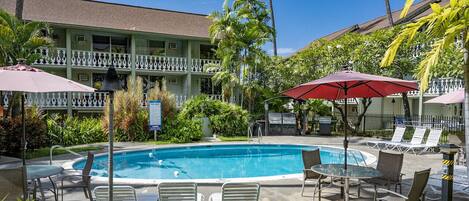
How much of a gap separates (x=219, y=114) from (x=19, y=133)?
403 inches

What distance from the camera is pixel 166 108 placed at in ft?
59.7

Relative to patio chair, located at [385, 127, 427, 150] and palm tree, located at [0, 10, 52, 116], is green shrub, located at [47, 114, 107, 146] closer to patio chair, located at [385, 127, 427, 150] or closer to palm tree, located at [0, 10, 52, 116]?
palm tree, located at [0, 10, 52, 116]

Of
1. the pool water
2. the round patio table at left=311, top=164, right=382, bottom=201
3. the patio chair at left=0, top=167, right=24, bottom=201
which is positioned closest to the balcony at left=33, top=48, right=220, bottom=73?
the pool water

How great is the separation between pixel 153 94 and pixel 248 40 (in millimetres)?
7405

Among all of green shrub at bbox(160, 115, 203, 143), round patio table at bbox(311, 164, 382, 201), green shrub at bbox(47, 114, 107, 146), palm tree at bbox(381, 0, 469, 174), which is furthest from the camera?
green shrub at bbox(160, 115, 203, 143)

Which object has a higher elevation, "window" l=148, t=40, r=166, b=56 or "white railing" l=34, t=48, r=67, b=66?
"window" l=148, t=40, r=166, b=56

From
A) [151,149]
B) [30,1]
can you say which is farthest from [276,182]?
[30,1]

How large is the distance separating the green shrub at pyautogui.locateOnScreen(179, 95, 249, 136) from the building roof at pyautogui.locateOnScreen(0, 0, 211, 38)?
7050 mm

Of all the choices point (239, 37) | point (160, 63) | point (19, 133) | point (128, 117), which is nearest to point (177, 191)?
point (19, 133)

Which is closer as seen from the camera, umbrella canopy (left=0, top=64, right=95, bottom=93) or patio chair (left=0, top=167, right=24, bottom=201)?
umbrella canopy (left=0, top=64, right=95, bottom=93)

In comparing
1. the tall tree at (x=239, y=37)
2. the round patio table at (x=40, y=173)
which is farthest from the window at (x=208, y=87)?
the round patio table at (x=40, y=173)

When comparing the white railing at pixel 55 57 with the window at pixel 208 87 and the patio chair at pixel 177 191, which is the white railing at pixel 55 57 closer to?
the window at pixel 208 87

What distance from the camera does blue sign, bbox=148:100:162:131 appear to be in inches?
665

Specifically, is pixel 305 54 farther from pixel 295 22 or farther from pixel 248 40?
pixel 295 22
